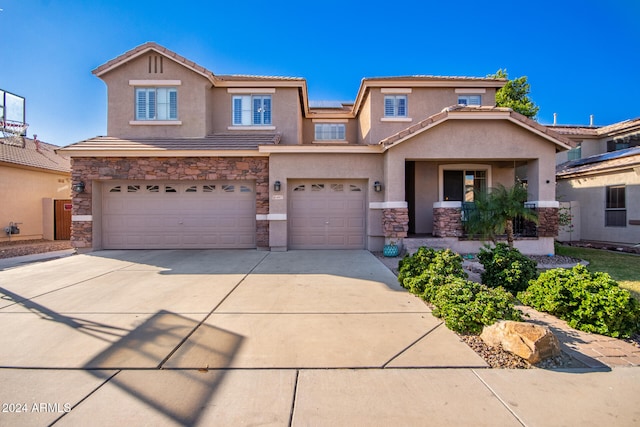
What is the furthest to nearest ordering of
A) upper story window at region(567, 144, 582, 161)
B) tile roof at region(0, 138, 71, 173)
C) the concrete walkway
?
upper story window at region(567, 144, 582, 161) < tile roof at region(0, 138, 71, 173) < the concrete walkway

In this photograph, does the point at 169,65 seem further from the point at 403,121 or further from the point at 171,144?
the point at 403,121

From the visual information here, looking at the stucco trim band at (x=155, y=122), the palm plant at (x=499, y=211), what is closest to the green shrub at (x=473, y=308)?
the palm plant at (x=499, y=211)

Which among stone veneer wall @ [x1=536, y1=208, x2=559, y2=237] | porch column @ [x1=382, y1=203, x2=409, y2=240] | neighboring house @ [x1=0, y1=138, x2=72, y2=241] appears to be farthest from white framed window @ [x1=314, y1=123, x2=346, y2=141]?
neighboring house @ [x1=0, y1=138, x2=72, y2=241]

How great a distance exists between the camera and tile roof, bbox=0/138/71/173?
1455cm

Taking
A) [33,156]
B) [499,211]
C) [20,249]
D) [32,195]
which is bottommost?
[20,249]

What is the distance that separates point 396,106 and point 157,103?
32.2 feet

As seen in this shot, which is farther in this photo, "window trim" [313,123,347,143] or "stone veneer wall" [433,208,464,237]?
"window trim" [313,123,347,143]

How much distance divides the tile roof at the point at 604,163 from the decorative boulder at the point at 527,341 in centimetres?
1256

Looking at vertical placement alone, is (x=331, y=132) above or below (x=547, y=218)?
above

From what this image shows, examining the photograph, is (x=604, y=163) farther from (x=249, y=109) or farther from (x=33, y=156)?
(x=33, y=156)

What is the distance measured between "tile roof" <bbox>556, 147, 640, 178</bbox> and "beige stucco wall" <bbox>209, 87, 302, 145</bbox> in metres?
12.7

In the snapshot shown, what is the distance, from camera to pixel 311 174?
11.1 metres

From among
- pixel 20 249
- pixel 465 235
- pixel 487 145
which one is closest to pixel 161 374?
pixel 465 235

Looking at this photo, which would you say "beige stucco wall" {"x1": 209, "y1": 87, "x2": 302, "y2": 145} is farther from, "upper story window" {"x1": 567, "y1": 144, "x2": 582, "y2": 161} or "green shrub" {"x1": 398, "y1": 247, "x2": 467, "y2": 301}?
"upper story window" {"x1": 567, "y1": 144, "x2": 582, "y2": 161}
